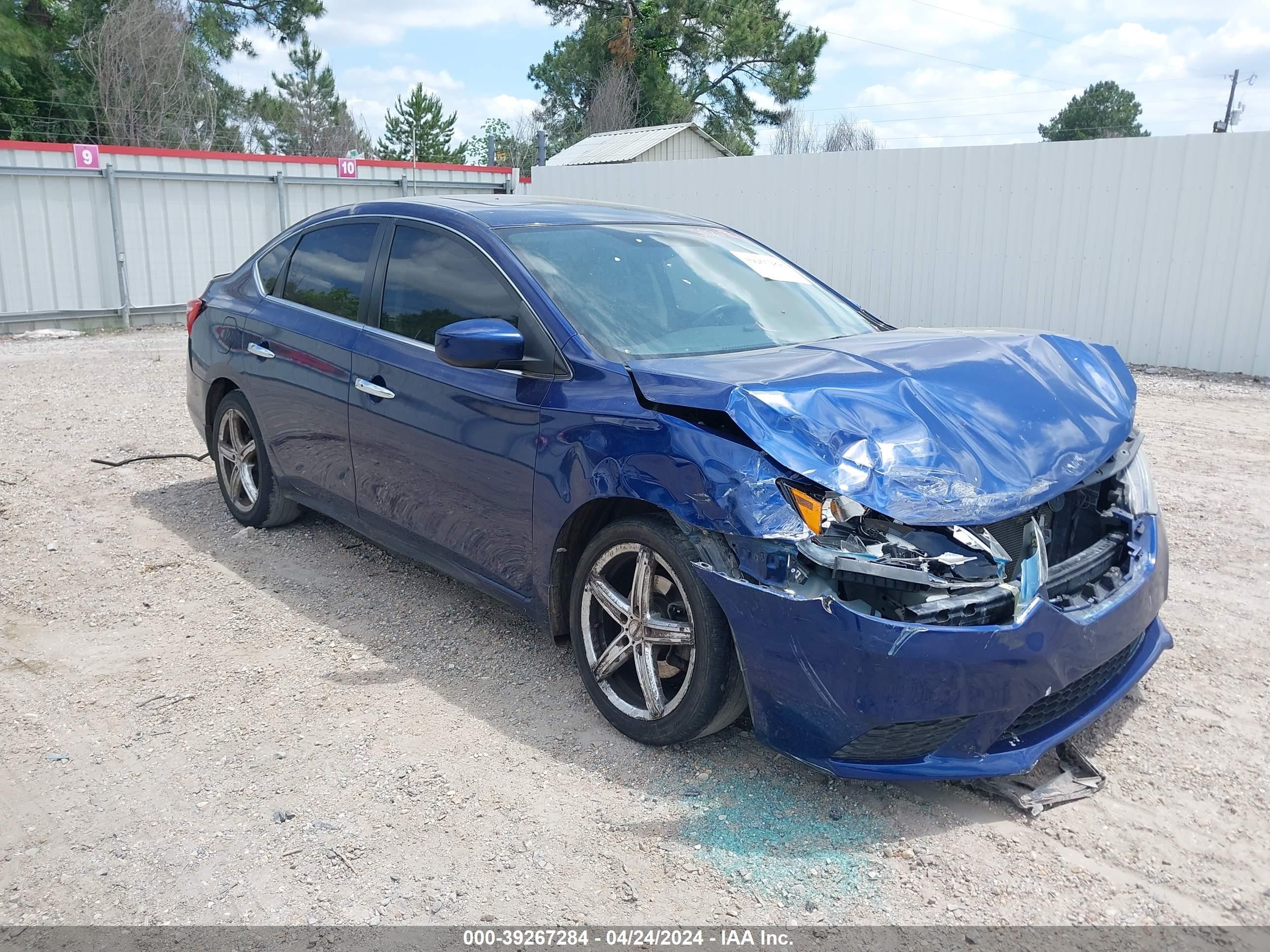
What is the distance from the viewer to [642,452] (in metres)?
3.17

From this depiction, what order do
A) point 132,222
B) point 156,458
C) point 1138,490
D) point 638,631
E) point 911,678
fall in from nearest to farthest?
point 911,678
point 638,631
point 1138,490
point 156,458
point 132,222

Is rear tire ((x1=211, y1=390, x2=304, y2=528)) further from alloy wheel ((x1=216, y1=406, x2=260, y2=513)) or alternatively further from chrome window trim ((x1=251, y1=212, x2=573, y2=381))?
chrome window trim ((x1=251, y1=212, x2=573, y2=381))

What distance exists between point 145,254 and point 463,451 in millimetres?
13666

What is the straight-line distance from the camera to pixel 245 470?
18.3ft

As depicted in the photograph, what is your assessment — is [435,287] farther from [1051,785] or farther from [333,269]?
[1051,785]

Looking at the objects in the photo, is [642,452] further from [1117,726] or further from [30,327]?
[30,327]

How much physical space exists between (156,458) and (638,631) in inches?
204

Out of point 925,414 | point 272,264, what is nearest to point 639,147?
point 272,264

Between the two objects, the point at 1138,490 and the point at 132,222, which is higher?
the point at 132,222

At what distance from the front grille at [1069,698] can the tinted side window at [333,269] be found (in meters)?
3.18

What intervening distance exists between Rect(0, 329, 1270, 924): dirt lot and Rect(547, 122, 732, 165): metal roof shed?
20.6 m

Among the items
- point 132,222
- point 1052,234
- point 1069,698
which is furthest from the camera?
point 132,222

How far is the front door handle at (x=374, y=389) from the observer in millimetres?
4242

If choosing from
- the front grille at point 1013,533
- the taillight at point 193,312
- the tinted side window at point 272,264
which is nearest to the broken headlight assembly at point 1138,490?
the front grille at point 1013,533
